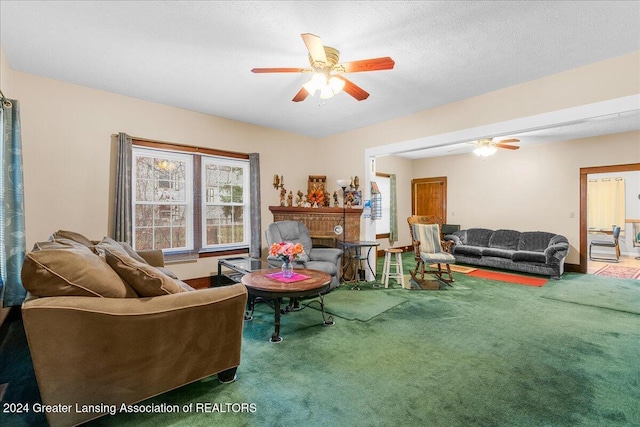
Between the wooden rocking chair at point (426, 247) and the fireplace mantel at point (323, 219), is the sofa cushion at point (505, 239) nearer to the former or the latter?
Answer: the wooden rocking chair at point (426, 247)

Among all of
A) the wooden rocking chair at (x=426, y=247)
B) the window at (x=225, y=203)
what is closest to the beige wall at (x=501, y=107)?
the wooden rocking chair at (x=426, y=247)

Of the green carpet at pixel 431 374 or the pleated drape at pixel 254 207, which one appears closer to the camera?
the green carpet at pixel 431 374

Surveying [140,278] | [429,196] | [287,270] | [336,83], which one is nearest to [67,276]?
[140,278]

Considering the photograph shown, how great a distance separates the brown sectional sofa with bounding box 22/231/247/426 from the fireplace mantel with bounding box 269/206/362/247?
320 centimetres

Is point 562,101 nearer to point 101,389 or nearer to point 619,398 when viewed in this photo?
point 619,398

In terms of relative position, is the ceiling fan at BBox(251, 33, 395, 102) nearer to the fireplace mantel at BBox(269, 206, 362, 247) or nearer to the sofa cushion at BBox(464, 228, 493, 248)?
the fireplace mantel at BBox(269, 206, 362, 247)

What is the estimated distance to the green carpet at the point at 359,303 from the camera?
11.1 feet

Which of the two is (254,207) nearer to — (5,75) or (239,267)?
(239,267)

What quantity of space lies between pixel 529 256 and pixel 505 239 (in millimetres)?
852

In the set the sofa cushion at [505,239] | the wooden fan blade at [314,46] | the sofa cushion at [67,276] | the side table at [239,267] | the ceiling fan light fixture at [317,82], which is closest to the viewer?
the sofa cushion at [67,276]

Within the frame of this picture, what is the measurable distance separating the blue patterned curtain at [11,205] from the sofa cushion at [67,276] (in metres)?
1.87

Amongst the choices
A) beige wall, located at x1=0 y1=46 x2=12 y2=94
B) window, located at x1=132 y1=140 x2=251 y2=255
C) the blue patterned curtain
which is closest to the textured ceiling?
beige wall, located at x1=0 y1=46 x2=12 y2=94

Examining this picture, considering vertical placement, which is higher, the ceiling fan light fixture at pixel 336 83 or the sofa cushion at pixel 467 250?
the ceiling fan light fixture at pixel 336 83

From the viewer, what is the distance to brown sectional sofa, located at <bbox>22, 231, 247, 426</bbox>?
148 centimetres
